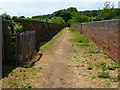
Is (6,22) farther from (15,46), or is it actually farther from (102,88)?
(102,88)

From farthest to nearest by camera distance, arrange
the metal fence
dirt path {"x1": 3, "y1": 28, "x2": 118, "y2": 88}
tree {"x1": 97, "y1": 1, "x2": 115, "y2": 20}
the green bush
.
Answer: tree {"x1": 97, "y1": 1, "x2": 115, "y2": 20}
the metal fence
the green bush
dirt path {"x1": 3, "y1": 28, "x2": 118, "y2": 88}

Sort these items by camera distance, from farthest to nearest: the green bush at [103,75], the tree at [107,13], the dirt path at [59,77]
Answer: the tree at [107,13] → the green bush at [103,75] → the dirt path at [59,77]

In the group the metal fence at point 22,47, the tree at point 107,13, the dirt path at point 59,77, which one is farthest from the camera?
the tree at point 107,13

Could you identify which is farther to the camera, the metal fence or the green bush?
the metal fence

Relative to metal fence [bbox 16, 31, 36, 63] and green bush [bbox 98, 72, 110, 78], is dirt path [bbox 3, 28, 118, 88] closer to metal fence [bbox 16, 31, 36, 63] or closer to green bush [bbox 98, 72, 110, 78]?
green bush [bbox 98, 72, 110, 78]

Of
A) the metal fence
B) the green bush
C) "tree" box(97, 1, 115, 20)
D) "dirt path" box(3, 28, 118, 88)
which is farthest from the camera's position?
"tree" box(97, 1, 115, 20)

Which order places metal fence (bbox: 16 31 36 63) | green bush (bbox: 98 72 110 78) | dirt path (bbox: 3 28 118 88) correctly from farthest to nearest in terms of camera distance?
metal fence (bbox: 16 31 36 63)
green bush (bbox: 98 72 110 78)
dirt path (bbox: 3 28 118 88)

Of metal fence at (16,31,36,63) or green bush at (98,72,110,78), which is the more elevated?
metal fence at (16,31,36,63)

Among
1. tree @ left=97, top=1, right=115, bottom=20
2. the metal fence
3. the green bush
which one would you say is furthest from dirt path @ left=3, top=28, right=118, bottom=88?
tree @ left=97, top=1, right=115, bottom=20

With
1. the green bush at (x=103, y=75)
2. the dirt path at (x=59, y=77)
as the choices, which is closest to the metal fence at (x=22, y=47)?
the dirt path at (x=59, y=77)

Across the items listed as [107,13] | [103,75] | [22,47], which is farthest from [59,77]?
[107,13]

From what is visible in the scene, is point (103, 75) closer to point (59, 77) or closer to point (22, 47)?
point (59, 77)

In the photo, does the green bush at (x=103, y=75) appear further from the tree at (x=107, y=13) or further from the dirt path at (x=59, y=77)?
the tree at (x=107, y=13)

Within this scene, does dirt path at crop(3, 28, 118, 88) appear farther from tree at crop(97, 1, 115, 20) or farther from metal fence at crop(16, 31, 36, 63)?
tree at crop(97, 1, 115, 20)
